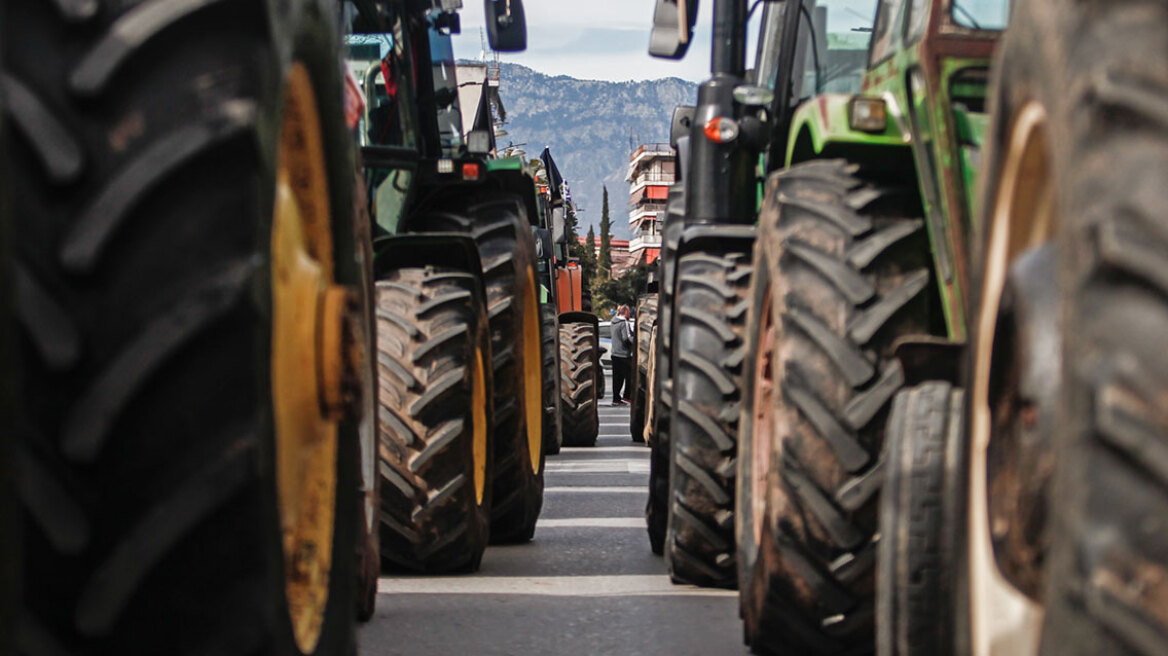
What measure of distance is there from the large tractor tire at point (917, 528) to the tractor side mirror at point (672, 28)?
288 centimetres

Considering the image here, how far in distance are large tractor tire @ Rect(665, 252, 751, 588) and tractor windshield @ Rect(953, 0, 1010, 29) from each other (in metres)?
1.62

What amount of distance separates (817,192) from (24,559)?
9.85 ft

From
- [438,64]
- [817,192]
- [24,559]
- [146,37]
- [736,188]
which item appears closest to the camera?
[24,559]

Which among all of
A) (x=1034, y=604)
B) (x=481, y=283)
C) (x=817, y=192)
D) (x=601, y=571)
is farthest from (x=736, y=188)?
(x=1034, y=604)

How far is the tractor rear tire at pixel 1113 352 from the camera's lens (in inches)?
59.3

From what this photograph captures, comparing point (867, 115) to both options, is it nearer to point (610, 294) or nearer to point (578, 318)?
point (578, 318)

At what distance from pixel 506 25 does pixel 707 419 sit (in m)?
2.71

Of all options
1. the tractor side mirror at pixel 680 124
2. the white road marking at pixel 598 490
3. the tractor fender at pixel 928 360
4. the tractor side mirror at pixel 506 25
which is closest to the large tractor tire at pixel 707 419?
the tractor side mirror at pixel 680 124

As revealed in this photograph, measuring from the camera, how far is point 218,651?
2.10 meters

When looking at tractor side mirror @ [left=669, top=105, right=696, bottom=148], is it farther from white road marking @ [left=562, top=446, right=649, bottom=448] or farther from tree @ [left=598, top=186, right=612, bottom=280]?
tree @ [left=598, top=186, right=612, bottom=280]

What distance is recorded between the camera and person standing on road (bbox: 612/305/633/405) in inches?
901

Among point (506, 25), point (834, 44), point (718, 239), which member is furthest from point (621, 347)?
point (834, 44)

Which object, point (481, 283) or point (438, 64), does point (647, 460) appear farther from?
point (481, 283)

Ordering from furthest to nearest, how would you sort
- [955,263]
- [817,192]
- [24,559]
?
1. [817,192]
2. [955,263]
3. [24,559]
